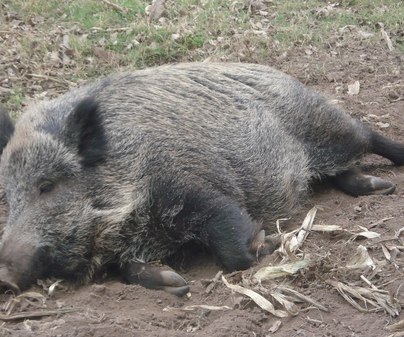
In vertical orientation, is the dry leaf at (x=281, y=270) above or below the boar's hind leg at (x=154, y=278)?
above

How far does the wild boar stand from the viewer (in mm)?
4555

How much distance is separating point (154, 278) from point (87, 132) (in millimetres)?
996

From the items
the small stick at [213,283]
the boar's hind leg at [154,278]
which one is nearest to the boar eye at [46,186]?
the boar's hind leg at [154,278]

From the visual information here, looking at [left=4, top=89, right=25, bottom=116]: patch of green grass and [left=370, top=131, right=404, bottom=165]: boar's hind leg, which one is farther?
[left=4, top=89, right=25, bottom=116]: patch of green grass

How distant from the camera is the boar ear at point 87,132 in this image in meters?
4.74

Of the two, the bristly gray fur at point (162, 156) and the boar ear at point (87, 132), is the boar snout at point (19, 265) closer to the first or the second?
the bristly gray fur at point (162, 156)

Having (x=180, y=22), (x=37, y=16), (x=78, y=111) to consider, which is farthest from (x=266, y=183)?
(x=37, y=16)

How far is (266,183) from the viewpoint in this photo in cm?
552

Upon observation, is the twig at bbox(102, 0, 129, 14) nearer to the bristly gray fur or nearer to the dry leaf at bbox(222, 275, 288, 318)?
the bristly gray fur

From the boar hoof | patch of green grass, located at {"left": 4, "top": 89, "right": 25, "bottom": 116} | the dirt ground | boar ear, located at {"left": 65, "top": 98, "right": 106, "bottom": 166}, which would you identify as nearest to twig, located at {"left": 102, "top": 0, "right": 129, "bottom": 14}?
patch of green grass, located at {"left": 4, "top": 89, "right": 25, "bottom": 116}

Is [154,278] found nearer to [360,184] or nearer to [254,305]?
[254,305]

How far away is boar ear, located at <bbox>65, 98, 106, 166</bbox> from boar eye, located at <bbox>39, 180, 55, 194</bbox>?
25cm

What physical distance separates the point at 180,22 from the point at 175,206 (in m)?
4.52

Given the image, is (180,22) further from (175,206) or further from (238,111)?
(175,206)
